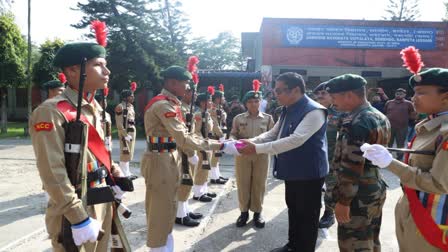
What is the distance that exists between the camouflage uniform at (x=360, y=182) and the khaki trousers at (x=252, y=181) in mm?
2222

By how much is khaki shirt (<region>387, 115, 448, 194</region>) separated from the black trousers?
1250 millimetres

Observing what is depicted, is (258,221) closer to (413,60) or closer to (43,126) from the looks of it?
(413,60)

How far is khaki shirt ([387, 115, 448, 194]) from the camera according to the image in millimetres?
2045

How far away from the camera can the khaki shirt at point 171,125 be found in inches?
145

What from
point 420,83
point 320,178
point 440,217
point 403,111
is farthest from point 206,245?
A: point 403,111

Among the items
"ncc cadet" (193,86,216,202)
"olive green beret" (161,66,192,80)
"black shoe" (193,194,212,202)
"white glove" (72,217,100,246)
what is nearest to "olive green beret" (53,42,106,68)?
"white glove" (72,217,100,246)

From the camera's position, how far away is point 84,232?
205 cm

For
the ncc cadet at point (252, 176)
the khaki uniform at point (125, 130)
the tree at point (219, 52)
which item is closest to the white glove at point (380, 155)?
the ncc cadet at point (252, 176)

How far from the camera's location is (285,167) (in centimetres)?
358

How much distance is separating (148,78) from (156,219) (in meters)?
15.5

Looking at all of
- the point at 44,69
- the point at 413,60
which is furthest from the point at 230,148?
the point at 44,69

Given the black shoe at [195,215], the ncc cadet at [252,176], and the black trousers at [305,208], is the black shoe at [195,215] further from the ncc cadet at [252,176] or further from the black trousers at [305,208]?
the black trousers at [305,208]

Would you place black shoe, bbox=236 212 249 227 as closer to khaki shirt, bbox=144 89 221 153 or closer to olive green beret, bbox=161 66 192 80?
khaki shirt, bbox=144 89 221 153

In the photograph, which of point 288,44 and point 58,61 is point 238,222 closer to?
point 58,61
